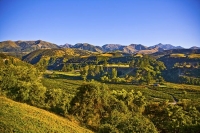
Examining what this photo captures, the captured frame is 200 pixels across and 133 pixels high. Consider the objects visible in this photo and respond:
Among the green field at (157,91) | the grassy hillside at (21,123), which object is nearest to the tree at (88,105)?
the grassy hillside at (21,123)

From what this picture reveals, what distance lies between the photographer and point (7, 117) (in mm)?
22359

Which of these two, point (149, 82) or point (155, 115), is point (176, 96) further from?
point (155, 115)

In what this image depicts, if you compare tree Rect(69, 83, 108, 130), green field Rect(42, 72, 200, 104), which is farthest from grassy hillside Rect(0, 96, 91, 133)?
green field Rect(42, 72, 200, 104)

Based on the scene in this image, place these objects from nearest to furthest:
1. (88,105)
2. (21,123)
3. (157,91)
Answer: (21,123) < (88,105) < (157,91)

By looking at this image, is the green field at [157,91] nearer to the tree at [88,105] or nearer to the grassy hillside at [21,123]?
the tree at [88,105]

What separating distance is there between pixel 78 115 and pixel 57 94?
48.4 feet

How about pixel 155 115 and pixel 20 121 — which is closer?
pixel 20 121

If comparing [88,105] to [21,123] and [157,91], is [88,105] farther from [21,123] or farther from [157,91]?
[157,91]

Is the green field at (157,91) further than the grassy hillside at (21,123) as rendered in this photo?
Yes

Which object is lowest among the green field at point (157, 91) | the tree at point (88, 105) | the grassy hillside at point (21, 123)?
the green field at point (157, 91)

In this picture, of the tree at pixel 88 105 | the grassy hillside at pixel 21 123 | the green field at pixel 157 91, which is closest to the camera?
the grassy hillside at pixel 21 123

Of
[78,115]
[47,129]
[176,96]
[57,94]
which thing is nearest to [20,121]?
[47,129]

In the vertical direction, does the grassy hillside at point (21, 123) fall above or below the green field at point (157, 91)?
above

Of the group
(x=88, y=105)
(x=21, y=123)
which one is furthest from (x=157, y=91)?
(x=21, y=123)
